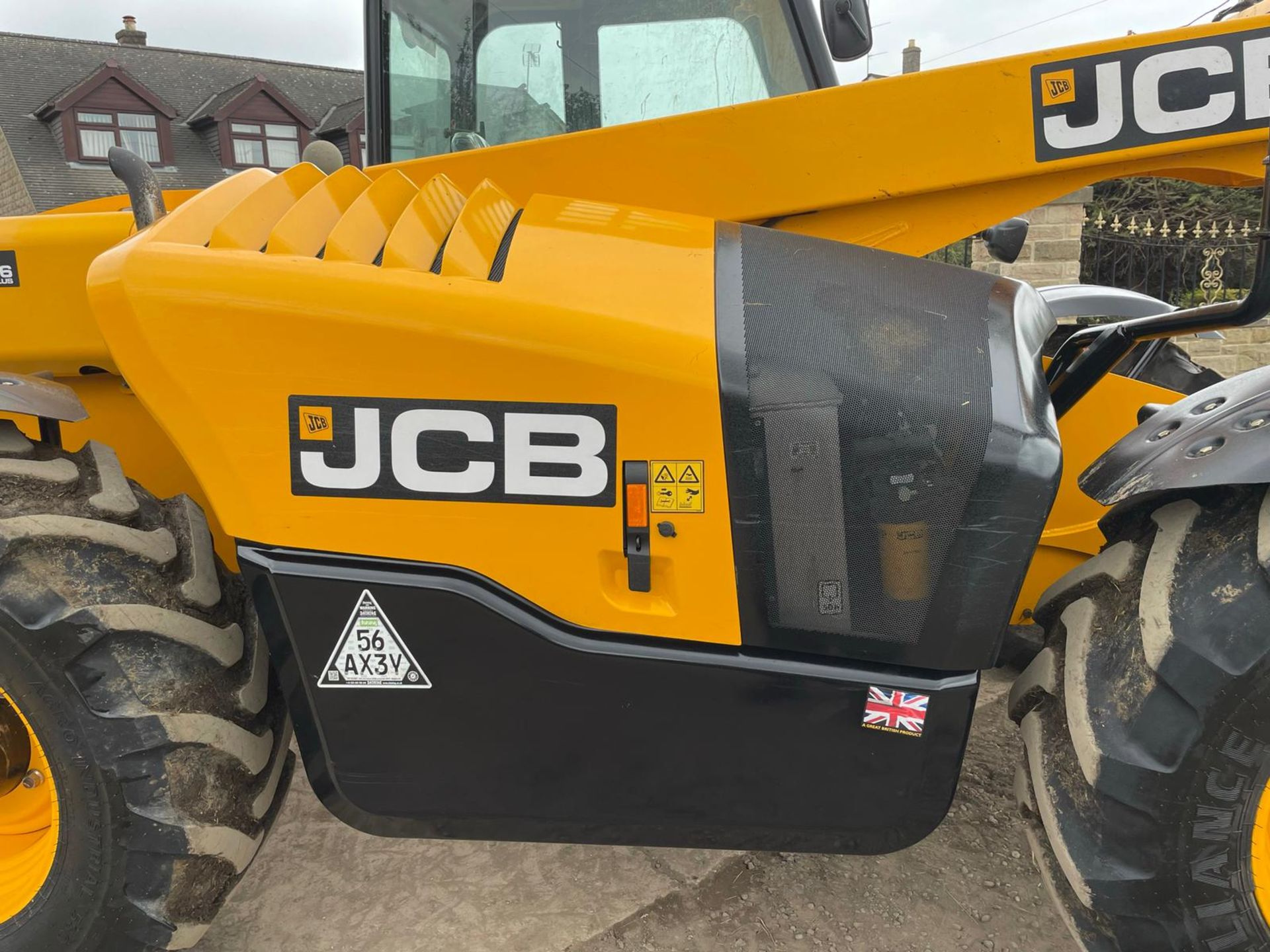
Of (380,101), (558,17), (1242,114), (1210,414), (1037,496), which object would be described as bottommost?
(1037,496)

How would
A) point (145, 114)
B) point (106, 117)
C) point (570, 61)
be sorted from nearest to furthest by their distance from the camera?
point (570, 61) → point (106, 117) → point (145, 114)

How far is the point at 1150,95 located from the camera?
2.08 meters

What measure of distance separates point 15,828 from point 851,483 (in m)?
1.74

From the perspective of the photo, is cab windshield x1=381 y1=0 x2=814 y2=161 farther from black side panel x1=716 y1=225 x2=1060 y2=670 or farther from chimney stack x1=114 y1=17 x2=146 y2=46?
chimney stack x1=114 y1=17 x2=146 y2=46

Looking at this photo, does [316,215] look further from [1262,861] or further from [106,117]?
[106,117]

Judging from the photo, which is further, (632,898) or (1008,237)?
(1008,237)

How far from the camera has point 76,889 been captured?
167 centimetres

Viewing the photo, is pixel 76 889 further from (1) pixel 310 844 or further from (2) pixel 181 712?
(1) pixel 310 844

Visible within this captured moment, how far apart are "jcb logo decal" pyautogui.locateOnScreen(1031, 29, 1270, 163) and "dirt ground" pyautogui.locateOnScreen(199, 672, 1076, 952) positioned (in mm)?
1644

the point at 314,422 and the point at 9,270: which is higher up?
the point at 9,270

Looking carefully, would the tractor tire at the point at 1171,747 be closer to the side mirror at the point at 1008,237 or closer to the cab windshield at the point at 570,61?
the side mirror at the point at 1008,237

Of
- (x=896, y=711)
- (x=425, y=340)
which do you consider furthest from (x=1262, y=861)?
(x=425, y=340)

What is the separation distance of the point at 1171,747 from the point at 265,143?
26398 millimetres

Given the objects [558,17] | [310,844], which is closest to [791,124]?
[558,17]
